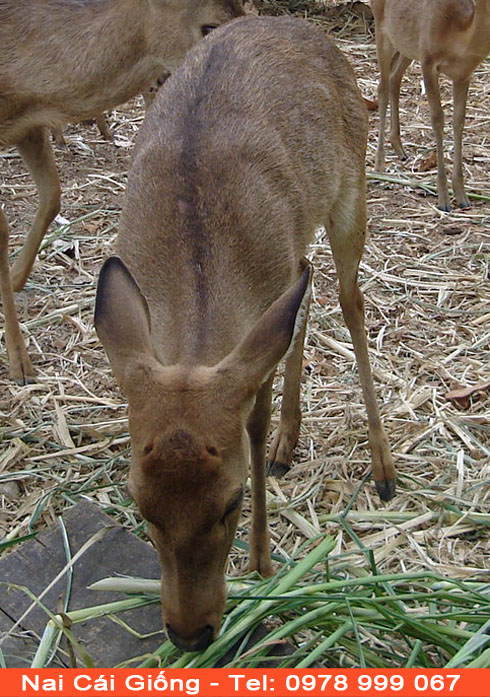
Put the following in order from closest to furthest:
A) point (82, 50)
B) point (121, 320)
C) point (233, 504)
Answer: point (233, 504) → point (121, 320) → point (82, 50)

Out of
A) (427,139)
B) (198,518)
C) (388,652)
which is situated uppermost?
(198,518)

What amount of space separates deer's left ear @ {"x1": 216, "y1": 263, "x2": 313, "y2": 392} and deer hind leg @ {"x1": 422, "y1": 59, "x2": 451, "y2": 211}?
4.57 m

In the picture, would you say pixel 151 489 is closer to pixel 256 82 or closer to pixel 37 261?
pixel 256 82

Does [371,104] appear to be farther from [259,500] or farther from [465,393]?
[259,500]

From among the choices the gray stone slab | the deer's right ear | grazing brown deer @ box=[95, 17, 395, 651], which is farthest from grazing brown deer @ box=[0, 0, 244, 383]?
the deer's right ear

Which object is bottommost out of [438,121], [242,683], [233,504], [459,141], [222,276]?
[459,141]

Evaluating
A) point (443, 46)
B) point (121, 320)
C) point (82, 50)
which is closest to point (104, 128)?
point (82, 50)

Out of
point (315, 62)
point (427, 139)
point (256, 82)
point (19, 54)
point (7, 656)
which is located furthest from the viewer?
point (427, 139)

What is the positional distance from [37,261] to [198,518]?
4.15 metres

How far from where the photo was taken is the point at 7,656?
301cm

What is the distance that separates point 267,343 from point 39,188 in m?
3.51

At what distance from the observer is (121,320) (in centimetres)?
279

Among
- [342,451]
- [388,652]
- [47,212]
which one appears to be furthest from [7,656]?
[47,212]

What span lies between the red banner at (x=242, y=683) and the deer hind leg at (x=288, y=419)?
1.58 metres
